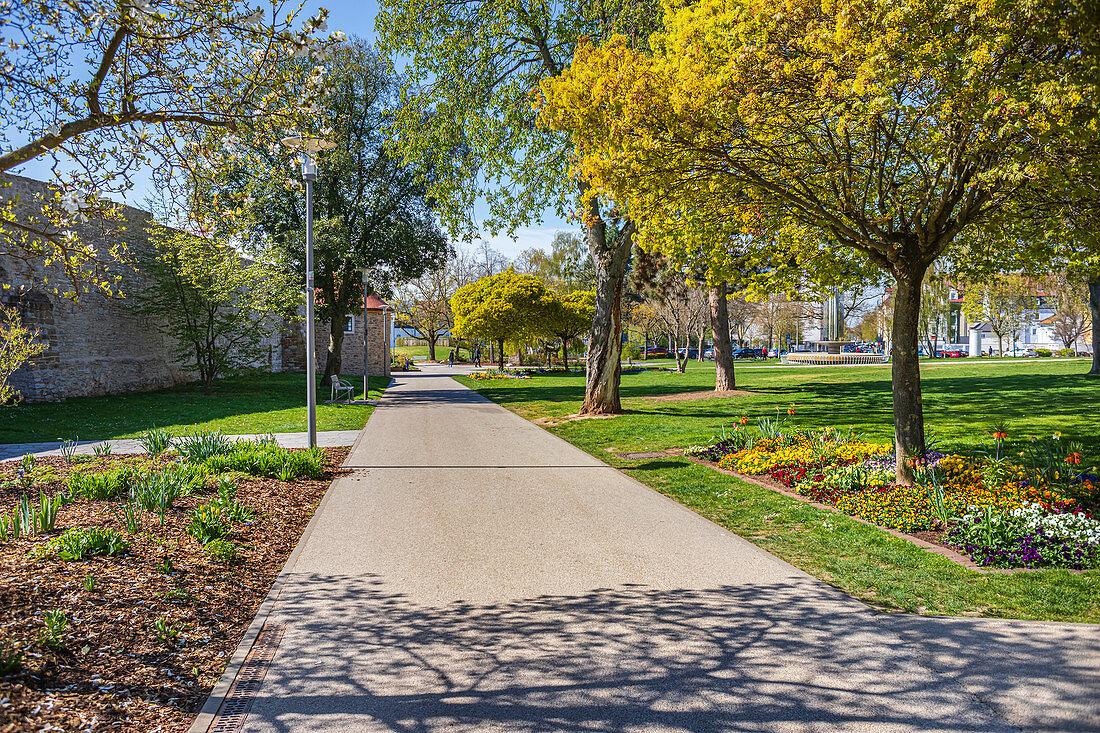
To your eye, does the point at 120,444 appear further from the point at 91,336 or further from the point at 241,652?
the point at 91,336

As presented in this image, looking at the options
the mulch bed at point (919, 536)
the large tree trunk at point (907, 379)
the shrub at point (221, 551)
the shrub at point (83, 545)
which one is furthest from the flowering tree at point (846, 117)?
the shrub at point (83, 545)

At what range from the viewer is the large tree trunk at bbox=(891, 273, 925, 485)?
765cm

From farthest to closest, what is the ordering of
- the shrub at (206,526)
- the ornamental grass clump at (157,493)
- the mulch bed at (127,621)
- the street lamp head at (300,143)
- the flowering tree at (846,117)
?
the ornamental grass clump at (157,493) < the street lamp head at (300,143) < the shrub at (206,526) < the flowering tree at (846,117) < the mulch bed at (127,621)

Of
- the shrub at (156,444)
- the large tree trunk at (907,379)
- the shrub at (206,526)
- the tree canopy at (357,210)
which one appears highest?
the tree canopy at (357,210)

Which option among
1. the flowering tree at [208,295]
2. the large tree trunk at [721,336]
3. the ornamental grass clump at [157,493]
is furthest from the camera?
the flowering tree at [208,295]

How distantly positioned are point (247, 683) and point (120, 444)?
991 centimetres

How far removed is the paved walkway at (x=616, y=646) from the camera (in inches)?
126

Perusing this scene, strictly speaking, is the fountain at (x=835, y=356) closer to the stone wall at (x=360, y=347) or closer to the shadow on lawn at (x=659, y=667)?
the stone wall at (x=360, y=347)

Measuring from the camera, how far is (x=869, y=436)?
11758 mm

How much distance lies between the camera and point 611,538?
6.32 m

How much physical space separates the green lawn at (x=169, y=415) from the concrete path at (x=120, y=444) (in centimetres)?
76

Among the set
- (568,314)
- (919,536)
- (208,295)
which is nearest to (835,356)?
(568,314)

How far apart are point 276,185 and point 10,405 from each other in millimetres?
9937

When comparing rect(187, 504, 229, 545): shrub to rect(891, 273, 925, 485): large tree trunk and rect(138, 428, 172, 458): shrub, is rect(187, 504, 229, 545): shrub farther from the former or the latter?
rect(891, 273, 925, 485): large tree trunk
